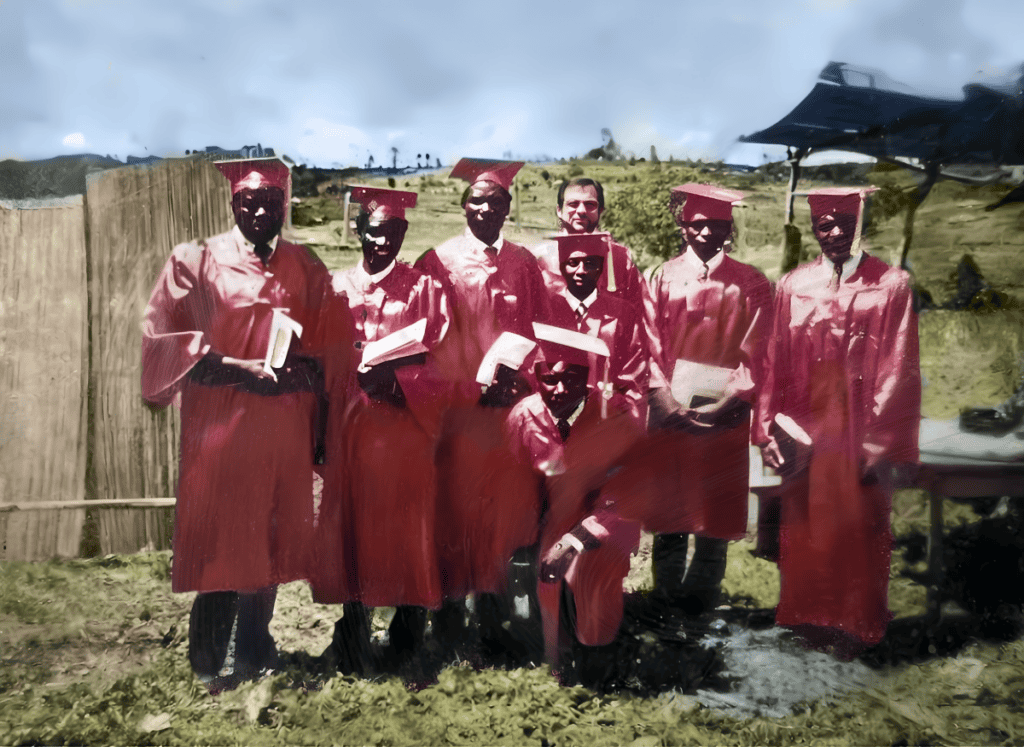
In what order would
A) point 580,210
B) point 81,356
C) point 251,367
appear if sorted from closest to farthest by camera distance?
point 251,367 < point 580,210 < point 81,356

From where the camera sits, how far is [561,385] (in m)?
3.19

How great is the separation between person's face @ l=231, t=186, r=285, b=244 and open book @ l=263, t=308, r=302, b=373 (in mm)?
372

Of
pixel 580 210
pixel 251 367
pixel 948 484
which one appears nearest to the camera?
pixel 251 367

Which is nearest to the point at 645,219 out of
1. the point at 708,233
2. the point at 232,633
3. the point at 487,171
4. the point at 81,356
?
the point at 708,233

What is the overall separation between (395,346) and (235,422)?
786 mm

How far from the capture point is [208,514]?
3201mm

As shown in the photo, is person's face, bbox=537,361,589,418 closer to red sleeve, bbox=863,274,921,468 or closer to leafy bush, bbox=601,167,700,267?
leafy bush, bbox=601,167,700,267

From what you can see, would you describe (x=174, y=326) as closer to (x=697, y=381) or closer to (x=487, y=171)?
(x=487, y=171)

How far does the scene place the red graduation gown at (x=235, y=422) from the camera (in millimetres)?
3156

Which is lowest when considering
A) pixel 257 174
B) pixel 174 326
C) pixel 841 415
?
pixel 841 415

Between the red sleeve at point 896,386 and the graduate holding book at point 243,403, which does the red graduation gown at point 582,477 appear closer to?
the graduate holding book at point 243,403

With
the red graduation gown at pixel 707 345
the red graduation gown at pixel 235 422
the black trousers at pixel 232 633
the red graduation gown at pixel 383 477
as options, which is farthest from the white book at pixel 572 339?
the black trousers at pixel 232 633

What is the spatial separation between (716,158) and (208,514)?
2.78 metres

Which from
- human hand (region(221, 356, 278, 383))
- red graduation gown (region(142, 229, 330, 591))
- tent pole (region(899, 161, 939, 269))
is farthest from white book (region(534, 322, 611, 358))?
tent pole (region(899, 161, 939, 269))
